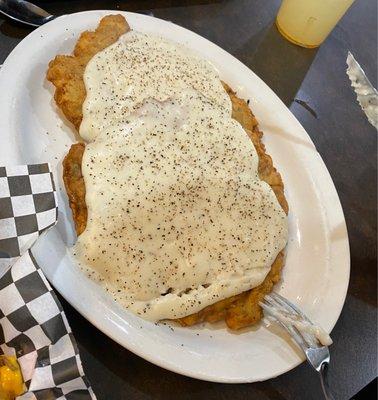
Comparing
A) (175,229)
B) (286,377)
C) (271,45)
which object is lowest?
(286,377)

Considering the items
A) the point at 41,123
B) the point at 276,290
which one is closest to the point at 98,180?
the point at 41,123

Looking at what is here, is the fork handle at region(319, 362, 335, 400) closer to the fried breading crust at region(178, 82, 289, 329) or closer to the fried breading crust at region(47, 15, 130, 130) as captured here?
the fried breading crust at region(178, 82, 289, 329)

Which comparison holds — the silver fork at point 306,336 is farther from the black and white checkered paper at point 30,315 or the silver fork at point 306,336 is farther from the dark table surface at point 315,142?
the black and white checkered paper at point 30,315

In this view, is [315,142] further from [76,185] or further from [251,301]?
[76,185]

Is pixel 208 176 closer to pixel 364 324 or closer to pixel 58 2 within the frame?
pixel 364 324

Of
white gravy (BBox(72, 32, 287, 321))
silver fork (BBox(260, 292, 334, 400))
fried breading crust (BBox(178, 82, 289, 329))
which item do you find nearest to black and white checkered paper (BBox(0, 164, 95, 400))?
white gravy (BBox(72, 32, 287, 321))

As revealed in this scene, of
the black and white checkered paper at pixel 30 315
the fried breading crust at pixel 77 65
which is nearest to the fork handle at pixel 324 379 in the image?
the black and white checkered paper at pixel 30 315
